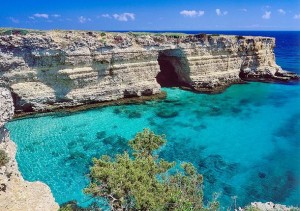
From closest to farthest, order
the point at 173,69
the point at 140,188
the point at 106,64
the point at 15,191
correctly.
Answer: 1. the point at 140,188
2. the point at 15,191
3. the point at 106,64
4. the point at 173,69

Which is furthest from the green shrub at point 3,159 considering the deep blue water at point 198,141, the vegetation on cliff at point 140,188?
the vegetation on cliff at point 140,188

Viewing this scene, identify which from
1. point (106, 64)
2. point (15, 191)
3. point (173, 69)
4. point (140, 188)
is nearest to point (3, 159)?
point (15, 191)

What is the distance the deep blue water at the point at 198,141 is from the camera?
17.5 metres

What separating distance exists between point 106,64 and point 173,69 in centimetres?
1167

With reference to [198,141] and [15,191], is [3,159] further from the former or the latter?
[198,141]

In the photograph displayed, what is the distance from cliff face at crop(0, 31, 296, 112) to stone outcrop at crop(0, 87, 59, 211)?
37.8ft

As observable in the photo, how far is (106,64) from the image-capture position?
30844 mm

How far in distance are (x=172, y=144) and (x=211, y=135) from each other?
12.3 feet

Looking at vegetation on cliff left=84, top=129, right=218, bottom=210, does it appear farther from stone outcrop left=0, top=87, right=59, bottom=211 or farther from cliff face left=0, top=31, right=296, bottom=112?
cliff face left=0, top=31, right=296, bottom=112

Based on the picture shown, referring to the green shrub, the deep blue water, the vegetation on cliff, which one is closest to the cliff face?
the deep blue water

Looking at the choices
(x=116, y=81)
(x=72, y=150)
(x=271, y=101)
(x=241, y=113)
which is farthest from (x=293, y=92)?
(x=72, y=150)

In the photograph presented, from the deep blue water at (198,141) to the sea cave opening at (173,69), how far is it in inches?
150

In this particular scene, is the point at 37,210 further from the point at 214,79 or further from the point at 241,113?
the point at 214,79

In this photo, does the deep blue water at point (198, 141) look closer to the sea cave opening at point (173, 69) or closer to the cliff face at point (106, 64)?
the cliff face at point (106, 64)
